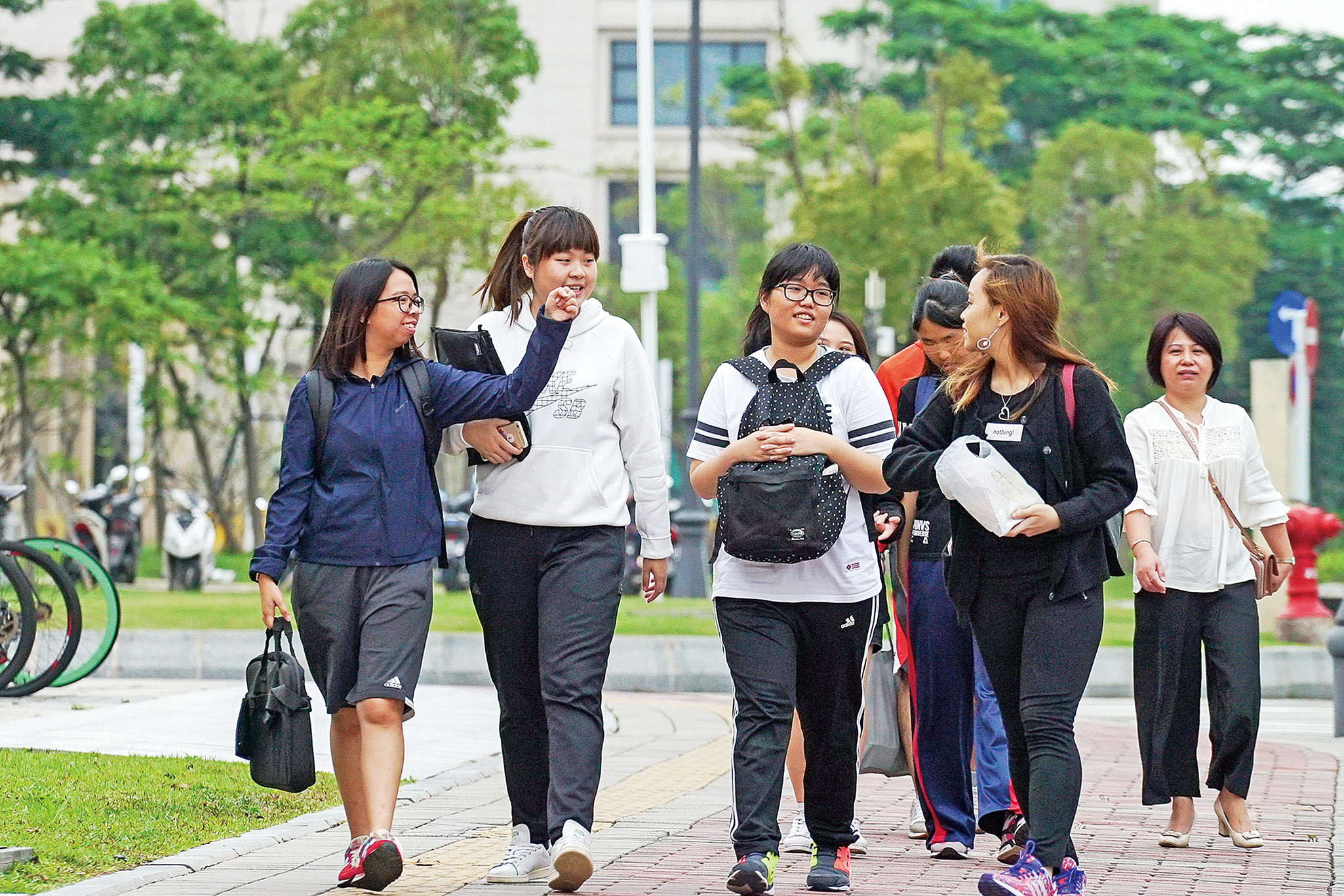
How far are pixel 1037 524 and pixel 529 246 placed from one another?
171cm

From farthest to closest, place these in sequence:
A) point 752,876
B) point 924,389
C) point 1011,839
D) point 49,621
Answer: point 49,621 < point 924,389 < point 1011,839 < point 752,876

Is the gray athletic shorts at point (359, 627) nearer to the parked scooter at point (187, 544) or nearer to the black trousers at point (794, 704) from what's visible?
the black trousers at point (794, 704)

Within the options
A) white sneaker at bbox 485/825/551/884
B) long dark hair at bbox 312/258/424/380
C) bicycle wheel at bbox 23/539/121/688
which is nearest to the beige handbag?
white sneaker at bbox 485/825/551/884

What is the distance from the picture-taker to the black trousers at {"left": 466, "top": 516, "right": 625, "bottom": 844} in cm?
573

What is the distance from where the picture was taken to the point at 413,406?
19.4 feet

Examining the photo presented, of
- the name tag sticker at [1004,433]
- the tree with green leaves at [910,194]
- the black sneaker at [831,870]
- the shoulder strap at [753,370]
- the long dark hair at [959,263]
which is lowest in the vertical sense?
the black sneaker at [831,870]

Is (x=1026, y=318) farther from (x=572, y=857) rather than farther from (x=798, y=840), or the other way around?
(x=798, y=840)

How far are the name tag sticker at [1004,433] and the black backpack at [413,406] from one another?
1.58 metres

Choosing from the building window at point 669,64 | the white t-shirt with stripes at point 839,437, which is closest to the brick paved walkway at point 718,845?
the white t-shirt with stripes at point 839,437

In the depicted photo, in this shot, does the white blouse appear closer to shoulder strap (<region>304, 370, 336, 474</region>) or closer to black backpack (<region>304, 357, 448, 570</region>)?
black backpack (<region>304, 357, 448, 570</region>)

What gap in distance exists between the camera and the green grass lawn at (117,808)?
239 inches

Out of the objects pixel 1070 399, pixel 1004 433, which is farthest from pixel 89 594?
pixel 1070 399

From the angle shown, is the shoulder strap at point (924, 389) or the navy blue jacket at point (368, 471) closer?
the navy blue jacket at point (368, 471)

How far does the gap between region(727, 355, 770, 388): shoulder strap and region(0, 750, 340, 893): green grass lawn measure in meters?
2.35
